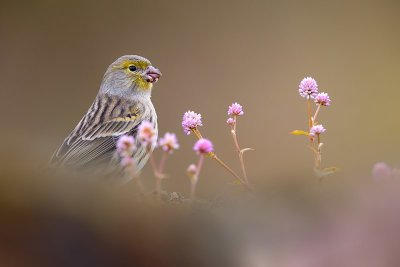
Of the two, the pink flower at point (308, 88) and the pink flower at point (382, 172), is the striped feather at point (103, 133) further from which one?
the pink flower at point (382, 172)

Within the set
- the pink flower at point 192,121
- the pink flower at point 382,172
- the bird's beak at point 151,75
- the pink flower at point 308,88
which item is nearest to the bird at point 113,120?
the bird's beak at point 151,75

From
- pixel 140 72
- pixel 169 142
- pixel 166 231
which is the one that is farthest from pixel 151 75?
pixel 166 231

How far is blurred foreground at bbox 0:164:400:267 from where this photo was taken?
0.55 metres

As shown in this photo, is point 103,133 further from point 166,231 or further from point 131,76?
point 166,231

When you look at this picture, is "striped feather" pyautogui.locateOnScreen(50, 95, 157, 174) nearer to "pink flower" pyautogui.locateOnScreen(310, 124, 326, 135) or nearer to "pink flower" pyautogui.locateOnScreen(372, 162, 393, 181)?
"pink flower" pyautogui.locateOnScreen(310, 124, 326, 135)

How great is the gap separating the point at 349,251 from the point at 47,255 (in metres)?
0.39

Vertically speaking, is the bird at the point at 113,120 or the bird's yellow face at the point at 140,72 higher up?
the bird's yellow face at the point at 140,72

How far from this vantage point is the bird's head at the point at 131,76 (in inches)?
93.4

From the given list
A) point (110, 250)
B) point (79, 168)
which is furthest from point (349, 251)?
point (79, 168)

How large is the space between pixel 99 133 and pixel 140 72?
484 mm

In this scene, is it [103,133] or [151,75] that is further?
[151,75]

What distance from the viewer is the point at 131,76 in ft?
7.86

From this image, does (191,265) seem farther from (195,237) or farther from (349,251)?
(349,251)

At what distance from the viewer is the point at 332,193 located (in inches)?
28.1
